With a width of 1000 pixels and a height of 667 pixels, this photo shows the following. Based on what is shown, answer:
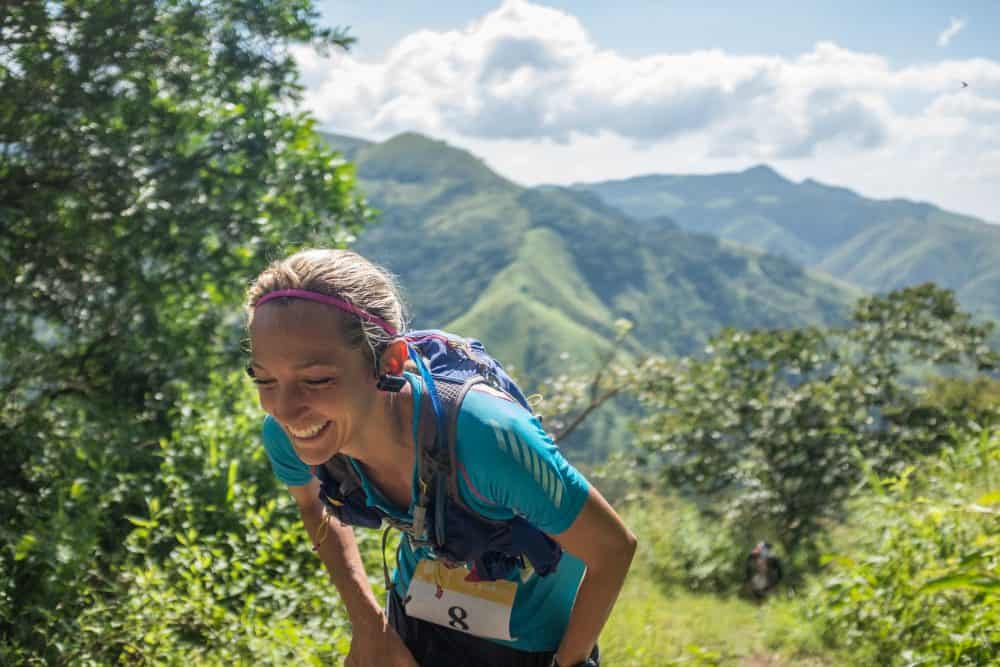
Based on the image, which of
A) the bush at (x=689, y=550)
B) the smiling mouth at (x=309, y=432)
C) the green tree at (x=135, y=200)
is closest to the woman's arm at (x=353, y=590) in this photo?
the smiling mouth at (x=309, y=432)

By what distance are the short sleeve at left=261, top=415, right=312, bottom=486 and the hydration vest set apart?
16cm

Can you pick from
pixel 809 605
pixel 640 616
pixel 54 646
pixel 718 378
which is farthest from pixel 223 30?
pixel 718 378

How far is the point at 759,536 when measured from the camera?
10312 millimetres

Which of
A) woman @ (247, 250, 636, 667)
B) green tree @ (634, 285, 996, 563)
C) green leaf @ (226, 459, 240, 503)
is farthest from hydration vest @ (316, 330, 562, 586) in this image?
green tree @ (634, 285, 996, 563)

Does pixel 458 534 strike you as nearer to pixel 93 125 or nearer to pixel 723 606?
pixel 93 125

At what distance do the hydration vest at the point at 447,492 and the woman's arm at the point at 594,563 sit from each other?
5.0 inches

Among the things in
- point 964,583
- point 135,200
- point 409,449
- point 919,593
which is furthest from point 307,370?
point 135,200

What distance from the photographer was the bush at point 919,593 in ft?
10.7

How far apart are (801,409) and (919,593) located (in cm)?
784

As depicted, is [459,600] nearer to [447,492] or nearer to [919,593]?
[447,492]

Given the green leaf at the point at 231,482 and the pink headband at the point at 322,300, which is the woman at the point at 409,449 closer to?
the pink headband at the point at 322,300

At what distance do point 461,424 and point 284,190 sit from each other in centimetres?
477

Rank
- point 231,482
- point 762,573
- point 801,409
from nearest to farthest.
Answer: point 231,482
point 762,573
point 801,409

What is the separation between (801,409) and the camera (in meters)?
10.8
